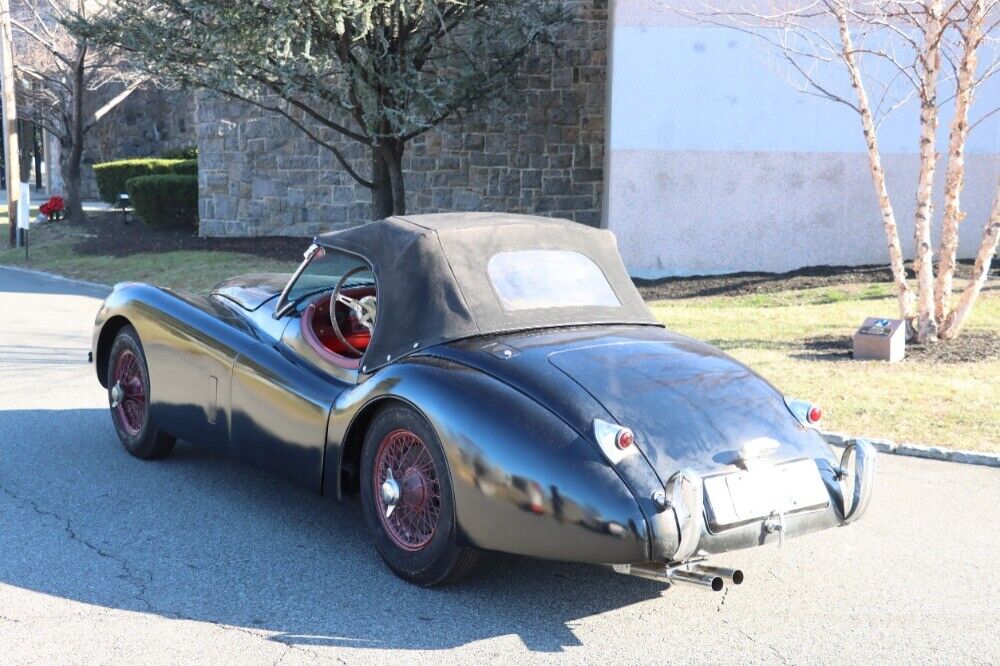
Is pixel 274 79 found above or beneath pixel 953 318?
above

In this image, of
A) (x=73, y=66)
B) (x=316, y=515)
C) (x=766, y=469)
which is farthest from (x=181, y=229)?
(x=766, y=469)

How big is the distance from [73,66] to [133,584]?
22.7 m

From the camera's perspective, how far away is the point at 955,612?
4.73 meters

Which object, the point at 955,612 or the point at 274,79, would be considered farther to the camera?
the point at 274,79

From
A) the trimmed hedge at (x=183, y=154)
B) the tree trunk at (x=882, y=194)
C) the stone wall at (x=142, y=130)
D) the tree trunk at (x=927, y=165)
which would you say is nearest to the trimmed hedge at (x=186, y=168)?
the trimmed hedge at (x=183, y=154)

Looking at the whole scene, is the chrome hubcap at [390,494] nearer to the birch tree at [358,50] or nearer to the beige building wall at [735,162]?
the birch tree at [358,50]

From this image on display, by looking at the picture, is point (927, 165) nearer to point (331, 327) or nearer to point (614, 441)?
point (331, 327)

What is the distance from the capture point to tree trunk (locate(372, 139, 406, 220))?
18.0m

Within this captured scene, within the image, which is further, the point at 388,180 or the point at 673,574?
the point at 388,180

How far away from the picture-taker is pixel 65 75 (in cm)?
2745

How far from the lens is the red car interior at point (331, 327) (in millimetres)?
5672

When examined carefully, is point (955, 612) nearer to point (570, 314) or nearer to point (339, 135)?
point (570, 314)

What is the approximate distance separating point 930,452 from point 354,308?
379 cm

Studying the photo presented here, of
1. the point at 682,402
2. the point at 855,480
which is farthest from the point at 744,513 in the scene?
the point at 855,480
